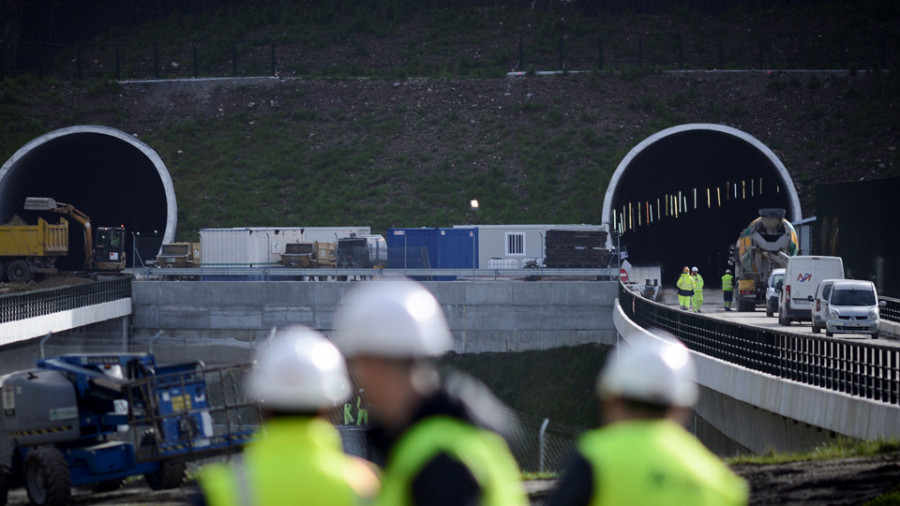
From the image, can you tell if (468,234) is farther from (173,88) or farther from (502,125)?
(173,88)

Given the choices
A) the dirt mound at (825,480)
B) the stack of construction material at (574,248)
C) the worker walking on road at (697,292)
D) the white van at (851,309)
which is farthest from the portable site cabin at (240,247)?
the dirt mound at (825,480)

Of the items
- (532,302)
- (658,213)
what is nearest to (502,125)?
(658,213)

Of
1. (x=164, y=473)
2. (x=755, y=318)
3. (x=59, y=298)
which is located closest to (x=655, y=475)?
(x=164, y=473)

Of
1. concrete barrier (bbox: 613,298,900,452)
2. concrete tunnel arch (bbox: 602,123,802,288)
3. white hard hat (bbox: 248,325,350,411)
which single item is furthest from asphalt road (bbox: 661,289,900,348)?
white hard hat (bbox: 248,325,350,411)

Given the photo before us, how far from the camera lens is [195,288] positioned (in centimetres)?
3884

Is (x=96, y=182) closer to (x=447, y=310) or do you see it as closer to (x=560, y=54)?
(x=560, y=54)

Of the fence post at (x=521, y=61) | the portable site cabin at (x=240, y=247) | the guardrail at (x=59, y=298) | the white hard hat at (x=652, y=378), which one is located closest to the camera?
the white hard hat at (x=652, y=378)

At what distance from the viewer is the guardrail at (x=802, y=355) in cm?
1462

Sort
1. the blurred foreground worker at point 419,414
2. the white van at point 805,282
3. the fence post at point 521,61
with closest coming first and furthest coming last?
the blurred foreground worker at point 419,414
the white van at point 805,282
the fence post at point 521,61

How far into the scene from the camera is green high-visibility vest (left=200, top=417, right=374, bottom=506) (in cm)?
319

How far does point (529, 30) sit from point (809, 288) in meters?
46.6

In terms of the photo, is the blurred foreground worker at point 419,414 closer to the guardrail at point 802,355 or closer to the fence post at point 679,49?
the guardrail at point 802,355

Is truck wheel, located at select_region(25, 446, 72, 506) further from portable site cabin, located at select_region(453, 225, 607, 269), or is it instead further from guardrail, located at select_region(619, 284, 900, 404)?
portable site cabin, located at select_region(453, 225, 607, 269)

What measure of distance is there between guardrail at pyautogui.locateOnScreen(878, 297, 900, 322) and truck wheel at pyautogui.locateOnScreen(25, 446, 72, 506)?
877 inches
